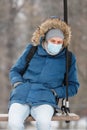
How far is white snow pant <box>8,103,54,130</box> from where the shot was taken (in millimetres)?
5163

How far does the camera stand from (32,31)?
20.6 m

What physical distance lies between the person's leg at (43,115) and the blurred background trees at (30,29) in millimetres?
12619

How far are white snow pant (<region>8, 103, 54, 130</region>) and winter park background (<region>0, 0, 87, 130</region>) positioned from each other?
12605mm

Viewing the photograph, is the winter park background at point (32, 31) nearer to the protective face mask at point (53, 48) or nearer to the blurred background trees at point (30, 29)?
the blurred background trees at point (30, 29)

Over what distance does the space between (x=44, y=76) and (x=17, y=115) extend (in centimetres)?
53

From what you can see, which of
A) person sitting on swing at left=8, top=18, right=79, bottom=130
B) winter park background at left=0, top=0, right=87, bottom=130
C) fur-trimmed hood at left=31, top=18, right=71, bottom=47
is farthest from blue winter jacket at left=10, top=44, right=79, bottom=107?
winter park background at left=0, top=0, right=87, bottom=130

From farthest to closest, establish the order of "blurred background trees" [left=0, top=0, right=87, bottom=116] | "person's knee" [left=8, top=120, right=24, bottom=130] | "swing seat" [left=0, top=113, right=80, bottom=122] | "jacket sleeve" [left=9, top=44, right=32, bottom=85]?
"blurred background trees" [left=0, top=0, right=87, bottom=116] → "jacket sleeve" [left=9, top=44, right=32, bottom=85] → "swing seat" [left=0, top=113, right=80, bottom=122] → "person's knee" [left=8, top=120, right=24, bottom=130]

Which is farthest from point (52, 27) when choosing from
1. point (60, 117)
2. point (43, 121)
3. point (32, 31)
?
point (32, 31)

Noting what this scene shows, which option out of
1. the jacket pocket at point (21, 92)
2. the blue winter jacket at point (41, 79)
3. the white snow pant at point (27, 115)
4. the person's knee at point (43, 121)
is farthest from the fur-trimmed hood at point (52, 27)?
the person's knee at point (43, 121)

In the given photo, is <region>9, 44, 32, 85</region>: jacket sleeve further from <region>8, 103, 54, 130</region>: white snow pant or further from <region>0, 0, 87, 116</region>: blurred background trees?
<region>0, 0, 87, 116</region>: blurred background trees

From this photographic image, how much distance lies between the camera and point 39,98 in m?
5.42

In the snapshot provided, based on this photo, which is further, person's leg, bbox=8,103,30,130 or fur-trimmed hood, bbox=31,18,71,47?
fur-trimmed hood, bbox=31,18,71,47

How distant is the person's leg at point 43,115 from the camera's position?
5.16 metres

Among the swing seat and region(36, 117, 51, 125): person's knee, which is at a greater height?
region(36, 117, 51, 125): person's knee
